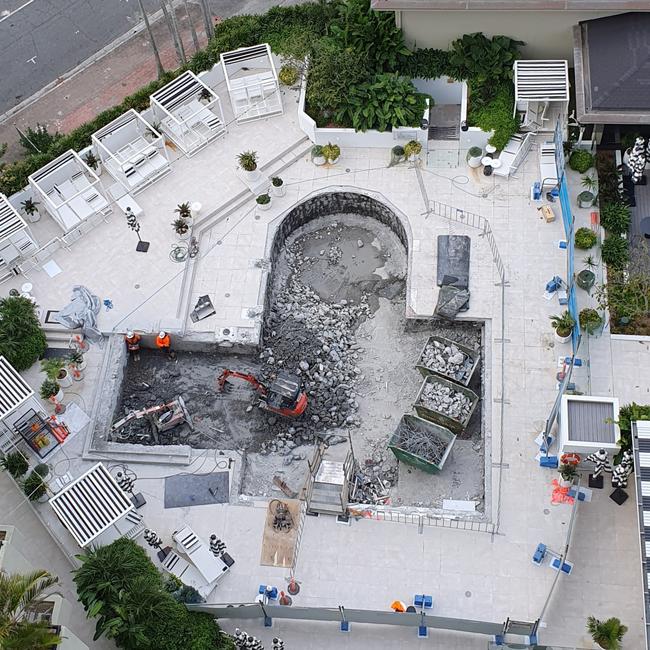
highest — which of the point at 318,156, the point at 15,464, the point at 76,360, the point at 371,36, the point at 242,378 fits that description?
the point at 371,36

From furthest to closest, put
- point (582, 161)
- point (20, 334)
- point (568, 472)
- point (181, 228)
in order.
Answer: point (181, 228) → point (582, 161) → point (20, 334) → point (568, 472)

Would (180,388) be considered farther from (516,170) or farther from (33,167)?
(516,170)

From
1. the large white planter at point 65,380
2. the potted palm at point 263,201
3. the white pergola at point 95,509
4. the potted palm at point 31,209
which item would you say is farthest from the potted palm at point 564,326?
the potted palm at point 31,209

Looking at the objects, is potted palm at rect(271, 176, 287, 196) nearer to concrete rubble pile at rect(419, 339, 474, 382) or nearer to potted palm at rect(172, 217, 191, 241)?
potted palm at rect(172, 217, 191, 241)

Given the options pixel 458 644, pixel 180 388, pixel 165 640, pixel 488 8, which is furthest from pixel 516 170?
pixel 165 640

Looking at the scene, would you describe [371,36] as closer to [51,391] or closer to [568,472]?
[51,391]

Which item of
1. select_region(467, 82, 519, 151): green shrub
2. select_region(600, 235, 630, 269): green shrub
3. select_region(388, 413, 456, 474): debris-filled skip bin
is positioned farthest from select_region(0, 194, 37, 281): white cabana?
select_region(600, 235, 630, 269): green shrub

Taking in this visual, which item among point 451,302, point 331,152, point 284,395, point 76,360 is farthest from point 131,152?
point 451,302
